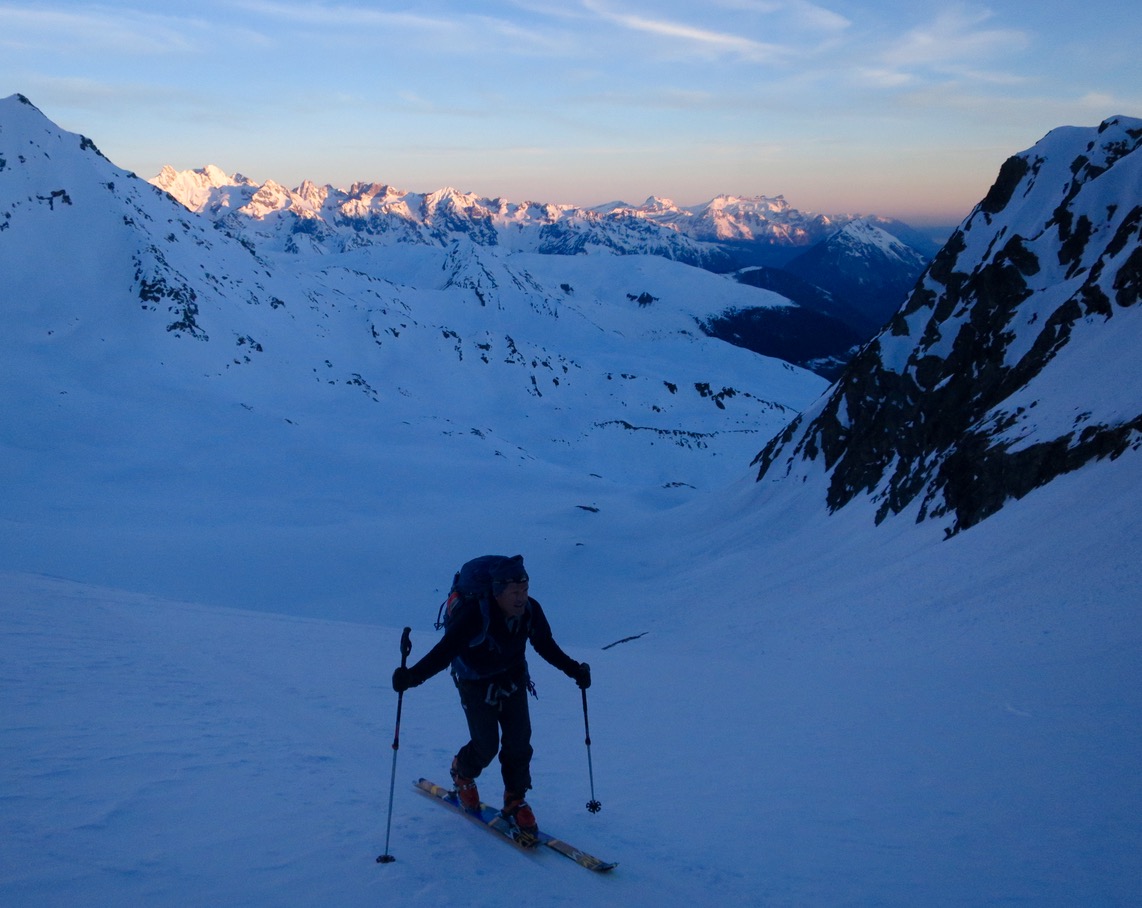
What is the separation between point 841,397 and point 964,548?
749 inches

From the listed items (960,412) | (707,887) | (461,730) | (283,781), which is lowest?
(461,730)

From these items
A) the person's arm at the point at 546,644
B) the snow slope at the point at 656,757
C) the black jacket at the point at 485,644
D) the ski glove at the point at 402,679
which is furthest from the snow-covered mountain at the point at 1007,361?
the ski glove at the point at 402,679

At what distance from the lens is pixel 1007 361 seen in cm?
2719

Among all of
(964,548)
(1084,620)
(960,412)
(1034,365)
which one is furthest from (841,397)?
(1084,620)

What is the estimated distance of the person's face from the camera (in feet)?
19.5

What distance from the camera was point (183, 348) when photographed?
78.9 metres

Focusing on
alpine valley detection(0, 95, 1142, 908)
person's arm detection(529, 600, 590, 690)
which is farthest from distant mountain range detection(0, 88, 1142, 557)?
person's arm detection(529, 600, 590, 690)

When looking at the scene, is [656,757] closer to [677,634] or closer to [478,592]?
[478,592]

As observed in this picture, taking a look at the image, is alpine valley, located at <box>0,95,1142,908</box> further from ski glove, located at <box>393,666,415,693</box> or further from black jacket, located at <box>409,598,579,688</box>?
black jacket, located at <box>409,598,579,688</box>

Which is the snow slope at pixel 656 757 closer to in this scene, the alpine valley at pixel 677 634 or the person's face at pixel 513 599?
the alpine valley at pixel 677 634

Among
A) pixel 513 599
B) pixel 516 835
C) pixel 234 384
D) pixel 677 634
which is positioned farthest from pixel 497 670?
pixel 234 384

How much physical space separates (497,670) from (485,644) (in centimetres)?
22

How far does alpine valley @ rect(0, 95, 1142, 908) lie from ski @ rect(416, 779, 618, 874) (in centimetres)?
11

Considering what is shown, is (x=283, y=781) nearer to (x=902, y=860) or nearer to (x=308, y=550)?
(x=902, y=860)
